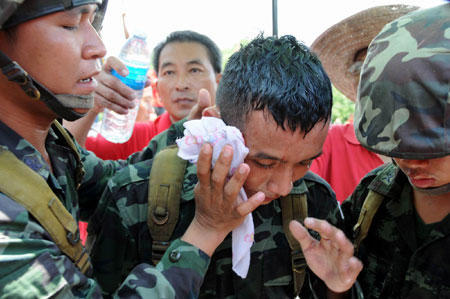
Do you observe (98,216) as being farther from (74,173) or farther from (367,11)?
(367,11)

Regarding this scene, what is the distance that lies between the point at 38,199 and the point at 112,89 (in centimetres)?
122

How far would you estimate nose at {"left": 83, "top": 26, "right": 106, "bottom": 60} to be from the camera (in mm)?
1509

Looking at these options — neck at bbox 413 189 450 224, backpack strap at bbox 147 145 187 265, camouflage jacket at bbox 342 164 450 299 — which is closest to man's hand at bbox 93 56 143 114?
backpack strap at bbox 147 145 187 265

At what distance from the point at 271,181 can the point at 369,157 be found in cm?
184

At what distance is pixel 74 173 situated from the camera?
187 centimetres

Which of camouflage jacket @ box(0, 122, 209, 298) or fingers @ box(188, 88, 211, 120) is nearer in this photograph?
camouflage jacket @ box(0, 122, 209, 298)

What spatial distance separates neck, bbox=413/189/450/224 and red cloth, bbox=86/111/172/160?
92.3 inches

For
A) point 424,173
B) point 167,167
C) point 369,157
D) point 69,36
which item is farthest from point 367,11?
point 69,36

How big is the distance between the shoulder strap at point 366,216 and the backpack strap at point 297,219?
0.27m

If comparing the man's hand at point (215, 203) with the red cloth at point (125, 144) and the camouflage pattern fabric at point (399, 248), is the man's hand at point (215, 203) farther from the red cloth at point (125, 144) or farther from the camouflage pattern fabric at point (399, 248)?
the red cloth at point (125, 144)

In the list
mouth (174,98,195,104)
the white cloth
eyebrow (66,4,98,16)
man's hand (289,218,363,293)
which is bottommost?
man's hand (289,218,363,293)

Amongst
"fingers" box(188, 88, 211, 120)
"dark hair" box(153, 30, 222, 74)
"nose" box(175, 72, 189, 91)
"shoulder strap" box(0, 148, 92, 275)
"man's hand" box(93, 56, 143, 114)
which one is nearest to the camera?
"shoulder strap" box(0, 148, 92, 275)

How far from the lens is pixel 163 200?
1833 mm

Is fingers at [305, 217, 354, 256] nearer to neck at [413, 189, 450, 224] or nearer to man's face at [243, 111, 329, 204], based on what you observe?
man's face at [243, 111, 329, 204]
